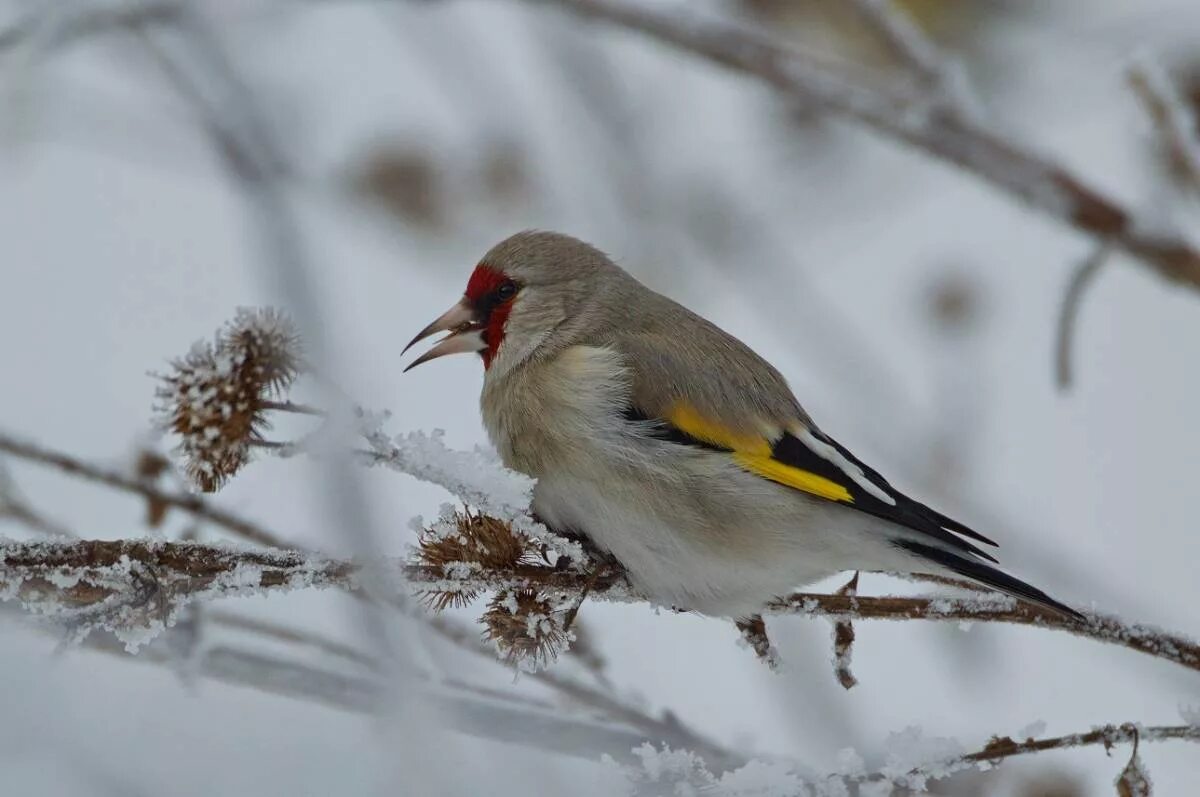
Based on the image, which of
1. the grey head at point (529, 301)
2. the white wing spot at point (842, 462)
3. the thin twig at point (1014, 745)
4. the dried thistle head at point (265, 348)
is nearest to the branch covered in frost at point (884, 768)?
the thin twig at point (1014, 745)

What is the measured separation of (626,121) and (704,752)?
4.43 metres

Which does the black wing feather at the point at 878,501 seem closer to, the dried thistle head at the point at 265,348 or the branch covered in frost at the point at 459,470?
the branch covered in frost at the point at 459,470

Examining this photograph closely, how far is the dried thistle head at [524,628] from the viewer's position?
9.11ft

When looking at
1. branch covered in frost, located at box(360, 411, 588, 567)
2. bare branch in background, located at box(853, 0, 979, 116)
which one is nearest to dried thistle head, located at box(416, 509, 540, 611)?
branch covered in frost, located at box(360, 411, 588, 567)

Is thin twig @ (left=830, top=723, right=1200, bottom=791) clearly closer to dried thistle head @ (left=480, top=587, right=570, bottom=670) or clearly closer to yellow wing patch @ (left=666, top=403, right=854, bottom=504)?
dried thistle head @ (left=480, top=587, right=570, bottom=670)

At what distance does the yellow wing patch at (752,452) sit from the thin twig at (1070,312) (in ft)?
3.25

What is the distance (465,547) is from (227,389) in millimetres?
670

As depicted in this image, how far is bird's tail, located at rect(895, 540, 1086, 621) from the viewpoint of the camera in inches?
108

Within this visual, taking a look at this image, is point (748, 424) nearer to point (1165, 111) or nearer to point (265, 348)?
point (265, 348)

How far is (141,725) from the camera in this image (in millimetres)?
2211

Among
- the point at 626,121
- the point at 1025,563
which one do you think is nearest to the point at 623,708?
the point at 1025,563

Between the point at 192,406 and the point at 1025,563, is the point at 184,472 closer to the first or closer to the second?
the point at 192,406

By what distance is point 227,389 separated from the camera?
2.88m

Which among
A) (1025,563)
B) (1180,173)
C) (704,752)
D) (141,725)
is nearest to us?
(141,725)
